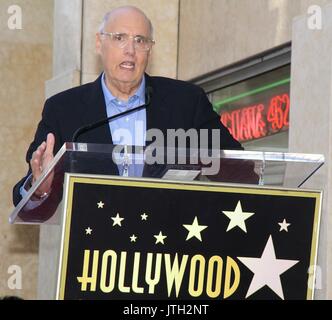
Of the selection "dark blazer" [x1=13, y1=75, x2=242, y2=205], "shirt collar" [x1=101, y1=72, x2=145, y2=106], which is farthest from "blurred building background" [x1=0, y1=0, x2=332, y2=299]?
"shirt collar" [x1=101, y1=72, x2=145, y2=106]

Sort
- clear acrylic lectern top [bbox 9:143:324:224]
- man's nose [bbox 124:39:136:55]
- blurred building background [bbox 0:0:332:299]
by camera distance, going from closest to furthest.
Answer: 1. clear acrylic lectern top [bbox 9:143:324:224]
2. man's nose [bbox 124:39:136:55]
3. blurred building background [bbox 0:0:332:299]

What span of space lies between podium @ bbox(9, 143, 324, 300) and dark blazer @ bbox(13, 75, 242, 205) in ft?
2.18

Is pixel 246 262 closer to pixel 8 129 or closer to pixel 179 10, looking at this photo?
pixel 179 10

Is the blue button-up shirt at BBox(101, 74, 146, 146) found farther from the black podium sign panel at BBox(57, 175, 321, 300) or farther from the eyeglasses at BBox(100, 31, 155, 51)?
the black podium sign panel at BBox(57, 175, 321, 300)

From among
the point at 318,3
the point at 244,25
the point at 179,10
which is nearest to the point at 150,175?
the point at 318,3

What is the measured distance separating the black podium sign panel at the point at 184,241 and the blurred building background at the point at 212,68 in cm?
211

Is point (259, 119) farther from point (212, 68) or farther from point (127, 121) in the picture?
point (127, 121)

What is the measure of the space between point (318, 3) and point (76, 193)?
3.40 m

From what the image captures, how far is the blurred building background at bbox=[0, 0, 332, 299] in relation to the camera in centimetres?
634

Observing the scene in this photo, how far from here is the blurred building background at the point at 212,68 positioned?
6.34m

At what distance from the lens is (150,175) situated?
365 centimetres

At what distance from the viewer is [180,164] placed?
11.6 ft
